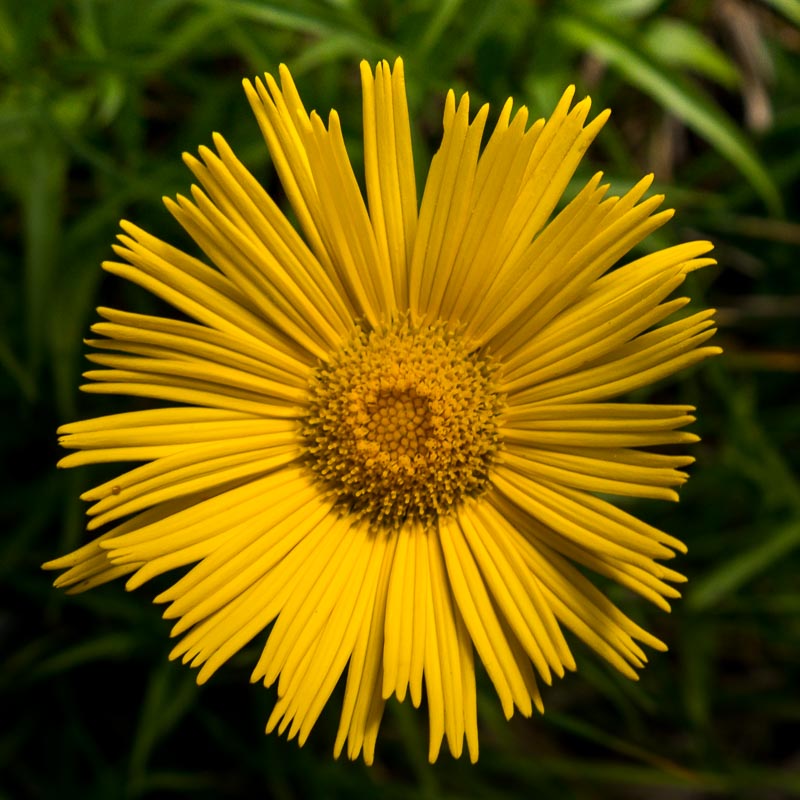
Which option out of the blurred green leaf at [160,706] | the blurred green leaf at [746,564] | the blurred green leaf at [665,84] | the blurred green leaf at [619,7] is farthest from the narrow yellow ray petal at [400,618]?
the blurred green leaf at [619,7]

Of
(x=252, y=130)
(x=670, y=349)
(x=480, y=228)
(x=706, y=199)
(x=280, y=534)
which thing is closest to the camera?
(x=670, y=349)

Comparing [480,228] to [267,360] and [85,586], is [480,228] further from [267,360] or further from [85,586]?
[85,586]

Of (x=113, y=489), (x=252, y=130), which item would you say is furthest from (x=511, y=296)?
(x=252, y=130)

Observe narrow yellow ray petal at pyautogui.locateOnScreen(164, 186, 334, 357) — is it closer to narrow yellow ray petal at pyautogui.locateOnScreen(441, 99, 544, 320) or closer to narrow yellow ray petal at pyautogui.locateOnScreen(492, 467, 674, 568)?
narrow yellow ray petal at pyautogui.locateOnScreen(441, 99, 544, 320)

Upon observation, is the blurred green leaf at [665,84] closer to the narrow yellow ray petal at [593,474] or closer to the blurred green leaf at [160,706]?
the narrow yellow ray petal at [593,474]

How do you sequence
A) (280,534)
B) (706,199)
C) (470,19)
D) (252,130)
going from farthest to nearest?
(706,199), (252,130), (470,19), (280,534)

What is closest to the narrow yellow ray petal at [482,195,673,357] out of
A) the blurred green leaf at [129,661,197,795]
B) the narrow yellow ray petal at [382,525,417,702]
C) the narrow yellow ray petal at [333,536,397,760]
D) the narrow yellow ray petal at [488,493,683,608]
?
the narrow yellow ray petal at [488,493,683,608]

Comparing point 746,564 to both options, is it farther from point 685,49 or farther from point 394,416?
point 685,49

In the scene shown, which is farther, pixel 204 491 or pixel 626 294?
pixel 204 491
